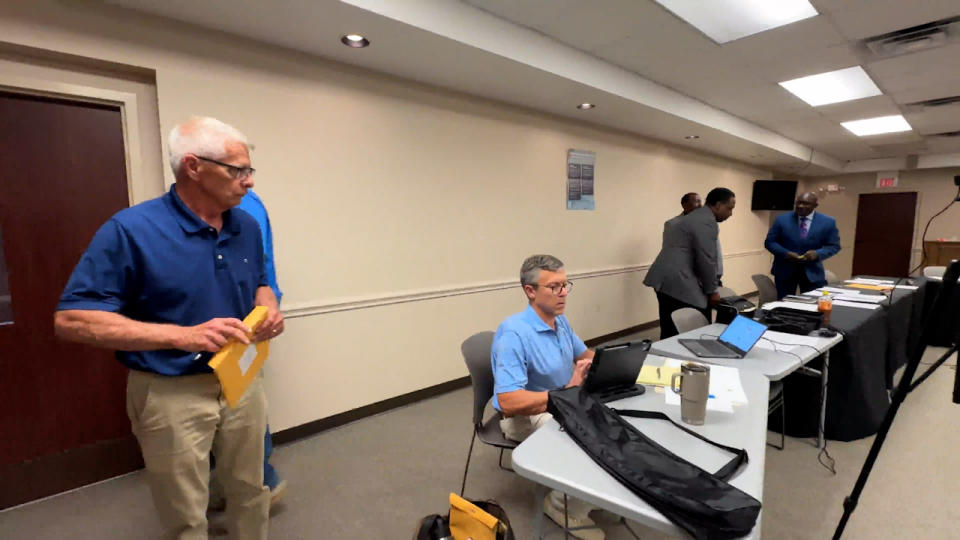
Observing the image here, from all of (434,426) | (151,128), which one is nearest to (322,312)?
(434,426)

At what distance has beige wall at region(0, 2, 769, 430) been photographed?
219 cm

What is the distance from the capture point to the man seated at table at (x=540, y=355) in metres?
1.61

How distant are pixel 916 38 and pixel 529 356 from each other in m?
3.67

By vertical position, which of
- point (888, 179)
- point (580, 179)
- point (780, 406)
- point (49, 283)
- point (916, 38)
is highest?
point (916, 38)

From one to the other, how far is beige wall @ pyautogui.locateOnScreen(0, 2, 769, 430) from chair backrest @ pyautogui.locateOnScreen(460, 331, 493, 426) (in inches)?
48.2

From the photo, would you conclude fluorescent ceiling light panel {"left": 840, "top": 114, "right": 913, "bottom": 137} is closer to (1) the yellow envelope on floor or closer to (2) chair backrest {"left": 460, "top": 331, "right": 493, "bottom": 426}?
(2) chair backrest {"left": 460, "top": 331, "right": 493, "bottom": 426}

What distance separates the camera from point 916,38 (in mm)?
2873

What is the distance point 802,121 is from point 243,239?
A: 6.40 meters

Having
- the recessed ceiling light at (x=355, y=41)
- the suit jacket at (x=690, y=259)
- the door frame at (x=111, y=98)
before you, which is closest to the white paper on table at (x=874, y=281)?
the suit jacket at (x=690, y=259)

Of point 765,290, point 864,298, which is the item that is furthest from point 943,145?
point 864,298

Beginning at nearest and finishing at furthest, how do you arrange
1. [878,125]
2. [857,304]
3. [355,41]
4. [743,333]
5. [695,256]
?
1. [743,333]
2. [355,41]
3. [857,304]
4. [695,256]
5. [878,125]

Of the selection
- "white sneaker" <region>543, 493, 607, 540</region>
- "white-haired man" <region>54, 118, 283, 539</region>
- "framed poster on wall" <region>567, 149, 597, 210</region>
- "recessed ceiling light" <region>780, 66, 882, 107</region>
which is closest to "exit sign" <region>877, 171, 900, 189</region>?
"recessed ceiling light" <region>780, 66, 882, 107</region>

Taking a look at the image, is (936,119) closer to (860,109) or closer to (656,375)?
(860,109)

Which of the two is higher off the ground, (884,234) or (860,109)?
(860,109)
